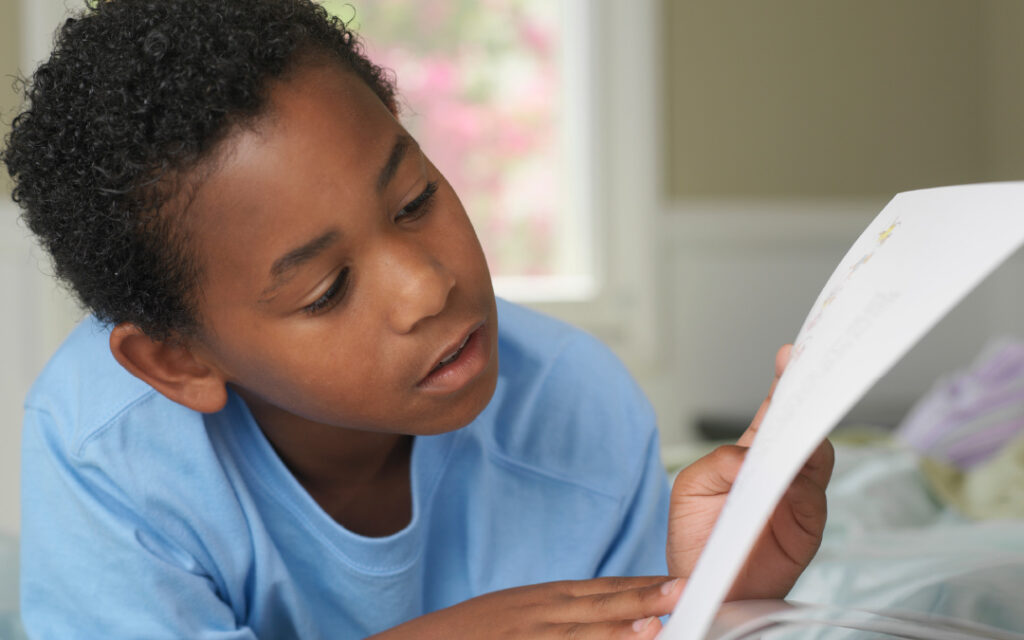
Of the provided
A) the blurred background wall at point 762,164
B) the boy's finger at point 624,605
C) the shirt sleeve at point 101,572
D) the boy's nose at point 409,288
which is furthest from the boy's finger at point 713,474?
the blurred background wall at point 762,164

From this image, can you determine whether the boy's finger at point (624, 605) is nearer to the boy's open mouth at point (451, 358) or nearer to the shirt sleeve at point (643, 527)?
the boy's open mouth at point (451, 358)

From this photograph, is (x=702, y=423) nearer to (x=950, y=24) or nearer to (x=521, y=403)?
(x=950, y=24)

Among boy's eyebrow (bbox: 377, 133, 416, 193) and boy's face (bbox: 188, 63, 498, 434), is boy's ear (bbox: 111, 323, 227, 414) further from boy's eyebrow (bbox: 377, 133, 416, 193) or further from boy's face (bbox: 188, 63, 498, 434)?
boy's eyebrow (bbox: 377, 133, 416, 193)

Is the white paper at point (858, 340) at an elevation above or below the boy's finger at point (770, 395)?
above

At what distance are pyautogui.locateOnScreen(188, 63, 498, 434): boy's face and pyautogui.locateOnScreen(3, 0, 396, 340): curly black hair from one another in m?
0.02

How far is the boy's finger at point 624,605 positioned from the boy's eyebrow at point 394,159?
0.31 m

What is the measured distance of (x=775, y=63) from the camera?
2.97 meters

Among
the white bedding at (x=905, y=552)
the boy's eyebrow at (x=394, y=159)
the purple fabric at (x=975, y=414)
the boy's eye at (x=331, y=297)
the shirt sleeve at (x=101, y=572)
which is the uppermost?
the boy's eyebrow at (x=394, y=159)

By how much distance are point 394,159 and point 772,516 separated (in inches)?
14.5

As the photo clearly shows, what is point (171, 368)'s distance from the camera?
82 centimetres

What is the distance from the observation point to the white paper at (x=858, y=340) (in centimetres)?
39

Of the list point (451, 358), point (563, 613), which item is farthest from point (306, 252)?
point (563, 613)

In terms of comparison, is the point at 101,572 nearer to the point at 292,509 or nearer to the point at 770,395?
the point at 292,509

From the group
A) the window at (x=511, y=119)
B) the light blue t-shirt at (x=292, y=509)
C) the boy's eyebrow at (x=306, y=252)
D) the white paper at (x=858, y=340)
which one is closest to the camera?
the white paper at (x=858, y=340)
